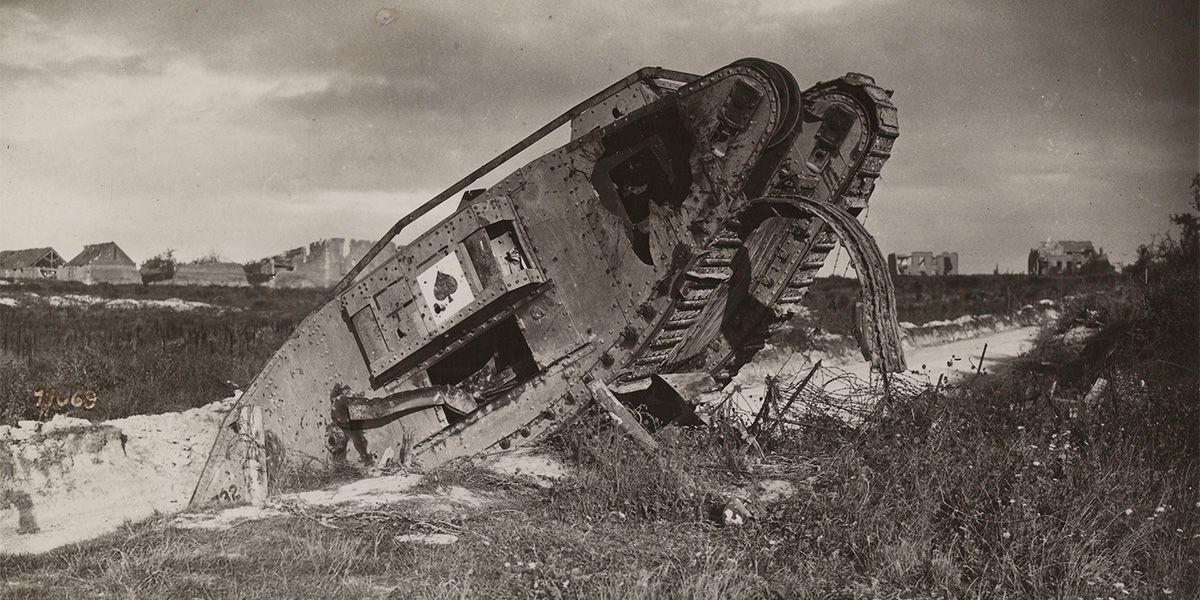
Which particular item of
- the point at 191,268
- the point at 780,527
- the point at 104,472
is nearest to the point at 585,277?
the point at 780,527

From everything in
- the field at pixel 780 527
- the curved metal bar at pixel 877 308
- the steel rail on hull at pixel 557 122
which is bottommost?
the field at pixel 780 527

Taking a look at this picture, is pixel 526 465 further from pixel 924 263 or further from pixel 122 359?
pixel 924 263

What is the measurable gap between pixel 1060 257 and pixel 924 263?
7.18 meters

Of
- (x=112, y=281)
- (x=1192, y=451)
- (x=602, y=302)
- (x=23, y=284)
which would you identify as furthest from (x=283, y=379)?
(x=112, y=281)

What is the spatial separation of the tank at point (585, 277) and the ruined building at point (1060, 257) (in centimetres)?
4255

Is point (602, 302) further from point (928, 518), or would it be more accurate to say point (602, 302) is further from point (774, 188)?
point (928, 518)

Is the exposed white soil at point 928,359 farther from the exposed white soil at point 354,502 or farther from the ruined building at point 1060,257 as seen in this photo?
the ruined building at point 1060,257

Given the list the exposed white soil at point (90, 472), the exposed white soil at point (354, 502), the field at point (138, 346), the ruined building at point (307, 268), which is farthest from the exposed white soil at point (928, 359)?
the ruined building at point (307, 268)

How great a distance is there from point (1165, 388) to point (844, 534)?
15.0ft

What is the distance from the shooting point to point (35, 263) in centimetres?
3956

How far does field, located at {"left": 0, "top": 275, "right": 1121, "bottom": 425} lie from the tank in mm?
730

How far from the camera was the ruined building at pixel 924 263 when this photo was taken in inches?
2037

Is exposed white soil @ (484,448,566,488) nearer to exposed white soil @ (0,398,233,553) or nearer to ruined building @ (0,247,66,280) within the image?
exposed white soil @ (0,398,233,553)

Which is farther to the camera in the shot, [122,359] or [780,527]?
[122,359]
